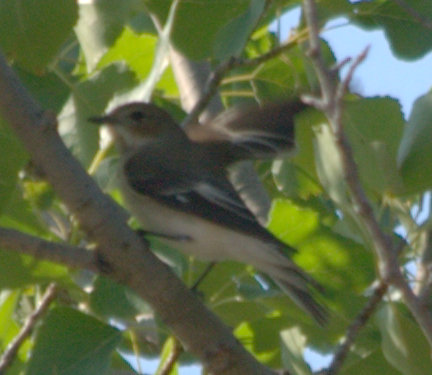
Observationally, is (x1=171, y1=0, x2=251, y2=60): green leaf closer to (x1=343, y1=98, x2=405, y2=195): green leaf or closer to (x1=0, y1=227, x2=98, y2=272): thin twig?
(x1=343, y1=98, x2=405, y2=195): green leaf

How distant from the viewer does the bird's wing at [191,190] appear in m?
3.25

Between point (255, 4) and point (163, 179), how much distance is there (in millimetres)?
1122

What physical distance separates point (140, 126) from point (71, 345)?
1511 mm

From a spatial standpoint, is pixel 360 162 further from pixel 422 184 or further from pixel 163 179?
pixel 163 179

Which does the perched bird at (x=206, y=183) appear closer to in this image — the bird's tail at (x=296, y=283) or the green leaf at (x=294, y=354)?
the bird's tail at (x=296, y=283)

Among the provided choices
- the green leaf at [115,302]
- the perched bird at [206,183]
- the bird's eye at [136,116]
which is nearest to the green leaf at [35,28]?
the perched bird at [206,183]

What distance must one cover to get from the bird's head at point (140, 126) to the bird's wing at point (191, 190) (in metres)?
0.25

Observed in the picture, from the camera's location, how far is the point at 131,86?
9.27 ft

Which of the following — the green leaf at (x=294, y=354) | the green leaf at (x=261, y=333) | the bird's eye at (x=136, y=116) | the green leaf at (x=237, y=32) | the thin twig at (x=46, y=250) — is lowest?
the green leaf at (x=261, y=333)

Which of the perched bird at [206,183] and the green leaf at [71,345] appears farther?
the perched bird at [206,183]

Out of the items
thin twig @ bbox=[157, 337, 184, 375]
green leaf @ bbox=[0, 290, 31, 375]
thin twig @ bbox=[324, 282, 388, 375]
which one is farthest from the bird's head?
thin twig @ bbox=[324, 282, 388, 375]

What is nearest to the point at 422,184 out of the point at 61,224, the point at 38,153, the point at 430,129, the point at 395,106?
the point at 430,129

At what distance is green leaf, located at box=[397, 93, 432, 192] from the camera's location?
2.19m

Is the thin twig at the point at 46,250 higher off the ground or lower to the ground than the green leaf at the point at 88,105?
lower
